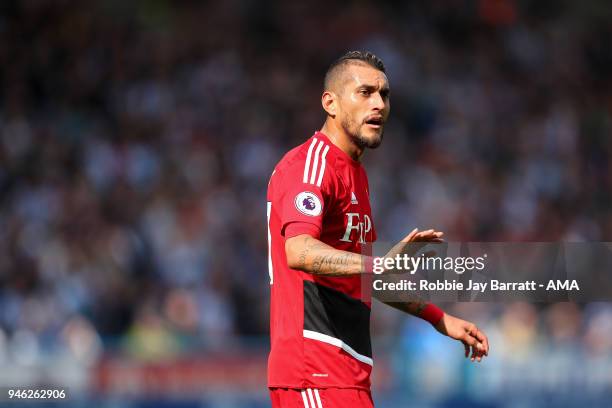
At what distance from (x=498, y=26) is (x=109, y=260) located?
294 inches

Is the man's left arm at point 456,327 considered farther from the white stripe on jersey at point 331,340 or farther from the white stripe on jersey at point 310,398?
the white stripe on jersey at point 310,398

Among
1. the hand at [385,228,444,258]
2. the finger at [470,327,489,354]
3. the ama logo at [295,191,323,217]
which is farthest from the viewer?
the finger at [470,327,489,354]

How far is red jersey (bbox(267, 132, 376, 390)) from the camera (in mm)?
4770

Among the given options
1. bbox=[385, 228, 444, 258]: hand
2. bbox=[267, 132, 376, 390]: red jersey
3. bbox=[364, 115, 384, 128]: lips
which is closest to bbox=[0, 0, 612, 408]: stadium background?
bbox=[267, 132, 376, 390]: red jersey

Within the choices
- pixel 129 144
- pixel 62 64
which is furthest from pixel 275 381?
pixel 62 64

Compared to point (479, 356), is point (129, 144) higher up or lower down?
higher up

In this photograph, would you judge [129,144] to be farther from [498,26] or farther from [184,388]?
[498,26]

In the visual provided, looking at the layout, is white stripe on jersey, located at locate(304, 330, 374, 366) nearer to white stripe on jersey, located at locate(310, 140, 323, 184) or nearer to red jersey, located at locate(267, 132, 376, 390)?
red jersey, located at locate(267, 132, 376, 390)

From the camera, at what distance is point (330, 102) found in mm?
5129

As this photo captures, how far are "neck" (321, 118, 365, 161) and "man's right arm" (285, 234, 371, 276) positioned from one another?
725mm

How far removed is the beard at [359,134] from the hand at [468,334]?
1.02m

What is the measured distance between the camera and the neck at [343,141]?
5086 mm

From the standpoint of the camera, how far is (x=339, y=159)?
501cm

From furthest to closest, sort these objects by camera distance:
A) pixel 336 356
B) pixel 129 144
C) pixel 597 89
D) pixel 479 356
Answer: pixel 597 89
pixel 129 144
pixel 479 356
pixel 336 356
